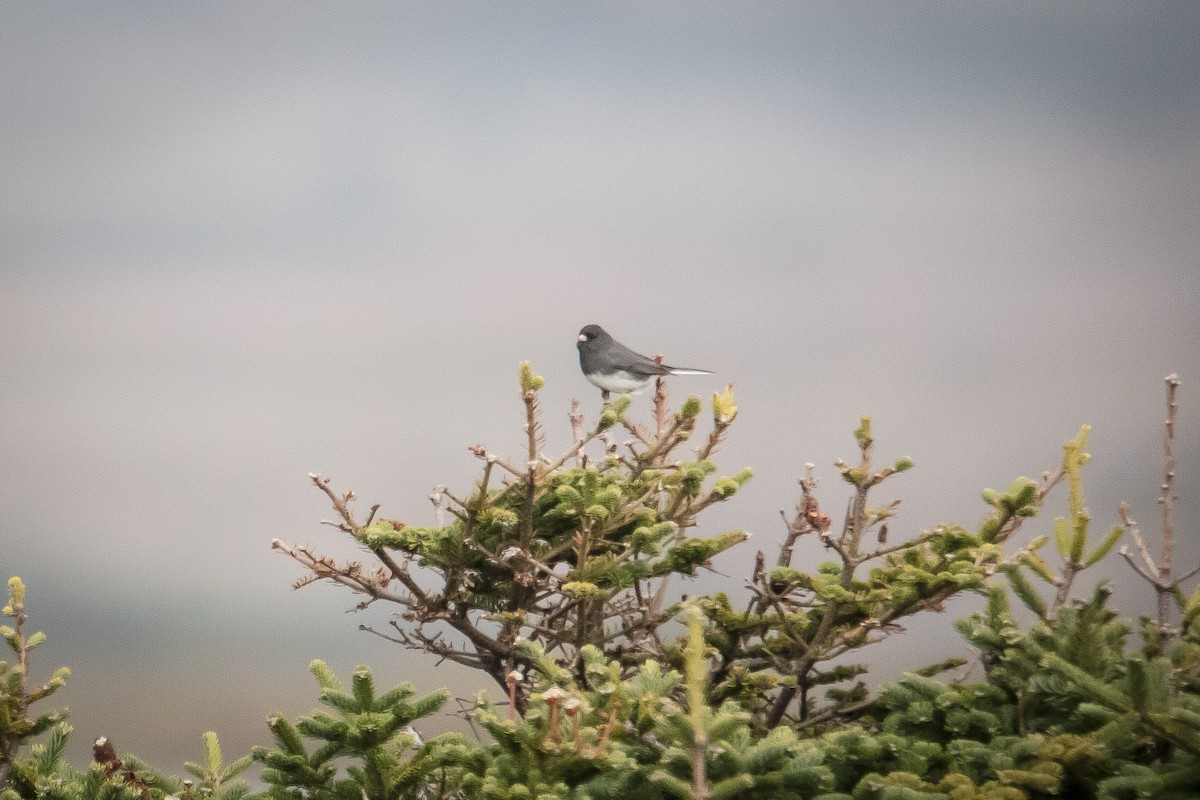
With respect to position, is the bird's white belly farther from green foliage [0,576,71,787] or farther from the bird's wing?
green foliage [0,576,71,787]

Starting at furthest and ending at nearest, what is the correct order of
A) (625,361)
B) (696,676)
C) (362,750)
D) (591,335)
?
(591,335) < (625,361) < (362,750) < (696,676)

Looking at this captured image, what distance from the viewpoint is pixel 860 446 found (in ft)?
8.43

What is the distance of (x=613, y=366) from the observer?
4016mm

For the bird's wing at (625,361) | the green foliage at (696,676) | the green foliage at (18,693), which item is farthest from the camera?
the bird's wing at (625,361)

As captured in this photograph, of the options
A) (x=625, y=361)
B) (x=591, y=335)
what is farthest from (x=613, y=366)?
(x=591, y=335)

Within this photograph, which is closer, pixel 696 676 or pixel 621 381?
pixel 696 676

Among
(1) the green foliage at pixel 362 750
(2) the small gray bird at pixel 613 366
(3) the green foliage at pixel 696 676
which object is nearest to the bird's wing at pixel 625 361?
(2) the small gray bird at pixel 613 366

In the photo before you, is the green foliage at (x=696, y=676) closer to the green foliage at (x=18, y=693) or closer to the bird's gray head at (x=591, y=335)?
the green foliage at (x=18, y=693)

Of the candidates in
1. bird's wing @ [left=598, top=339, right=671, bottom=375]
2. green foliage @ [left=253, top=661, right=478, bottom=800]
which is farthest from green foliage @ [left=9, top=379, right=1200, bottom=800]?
bird's wing @ [left=598, top=339, right=671, bottom=375]

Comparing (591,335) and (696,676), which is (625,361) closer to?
(591,335)

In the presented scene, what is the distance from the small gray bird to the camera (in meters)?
3.91

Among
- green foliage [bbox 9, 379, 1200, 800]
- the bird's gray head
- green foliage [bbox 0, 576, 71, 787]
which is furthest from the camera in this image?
the bird's gray head

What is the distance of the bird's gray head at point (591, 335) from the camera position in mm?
4160

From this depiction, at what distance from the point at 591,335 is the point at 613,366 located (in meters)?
0.24
